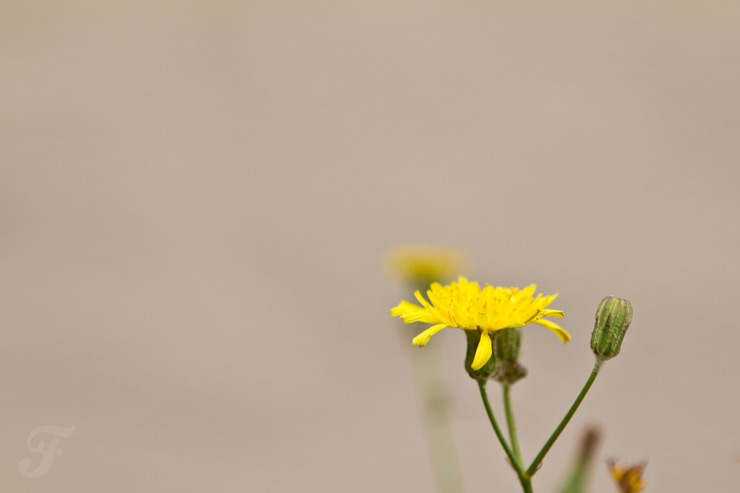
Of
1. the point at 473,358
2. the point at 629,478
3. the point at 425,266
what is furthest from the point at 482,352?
the point at 425,266

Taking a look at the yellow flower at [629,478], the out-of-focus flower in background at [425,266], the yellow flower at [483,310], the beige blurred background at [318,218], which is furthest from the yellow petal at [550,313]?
the beige blurred background at [318,218]

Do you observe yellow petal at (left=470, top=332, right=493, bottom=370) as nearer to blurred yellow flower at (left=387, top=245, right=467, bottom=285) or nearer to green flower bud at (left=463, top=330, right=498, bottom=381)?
green flower bud at (left=463, top=330, right=498, bottom=381)

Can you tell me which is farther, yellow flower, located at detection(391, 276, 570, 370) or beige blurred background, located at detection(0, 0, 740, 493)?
beige blurred background, located at detection(0, 0, 740, 493)

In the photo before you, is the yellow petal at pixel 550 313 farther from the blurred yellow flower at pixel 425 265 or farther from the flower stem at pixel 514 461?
the blurred yellow flower at pixel 425 265

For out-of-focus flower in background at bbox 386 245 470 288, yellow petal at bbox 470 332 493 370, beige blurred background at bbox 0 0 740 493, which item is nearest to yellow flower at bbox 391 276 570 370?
yellow petal at bbox 470 332 493 370

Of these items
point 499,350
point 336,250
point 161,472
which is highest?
point 336,250

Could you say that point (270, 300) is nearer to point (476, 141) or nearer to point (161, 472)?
point (161, 472)

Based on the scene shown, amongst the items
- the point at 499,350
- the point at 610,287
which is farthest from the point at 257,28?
the point at 499,350
